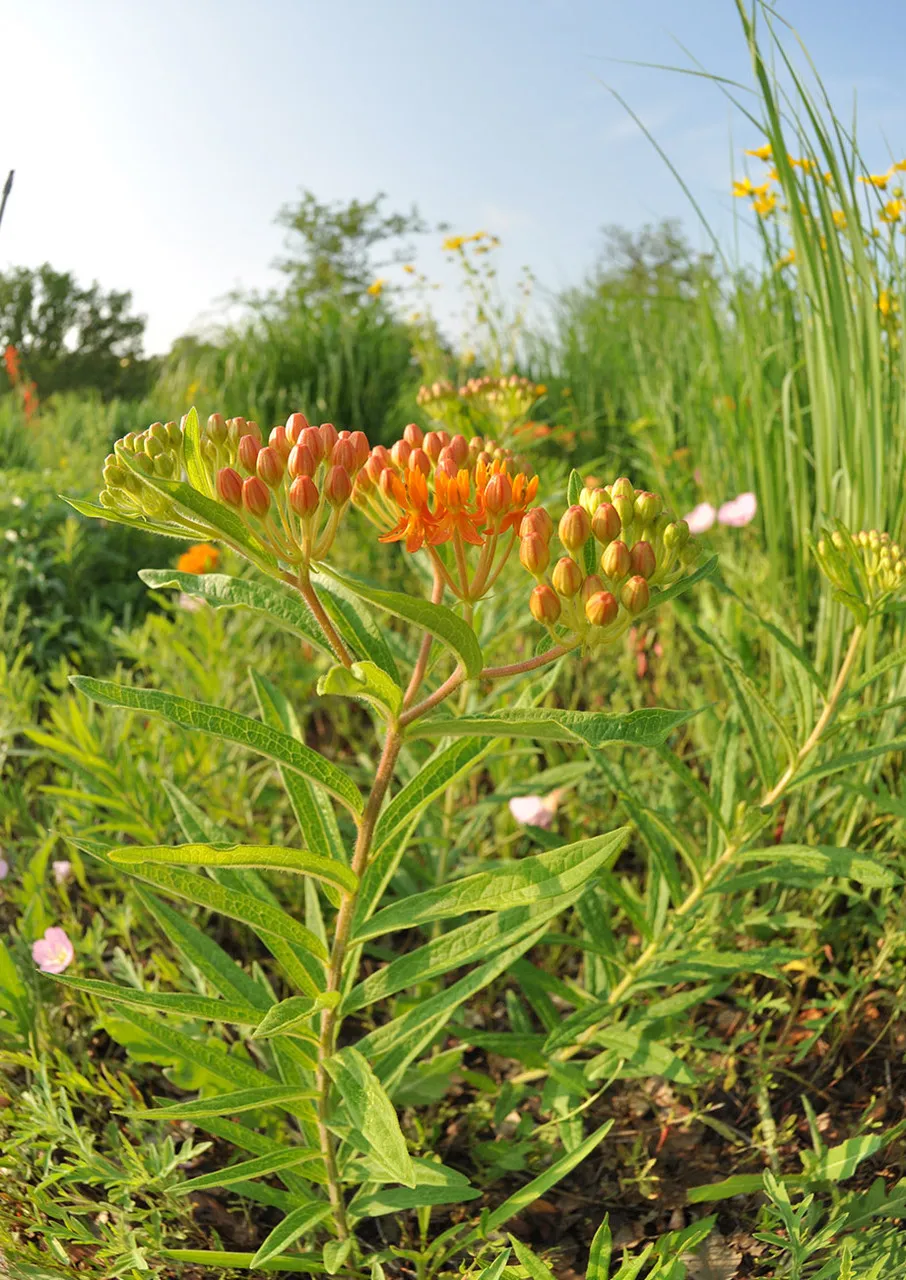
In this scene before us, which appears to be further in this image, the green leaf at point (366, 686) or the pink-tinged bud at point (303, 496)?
the pink-tinged bud at point (303, 496)

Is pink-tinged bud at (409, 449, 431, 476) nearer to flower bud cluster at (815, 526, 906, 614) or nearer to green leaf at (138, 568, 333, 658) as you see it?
green leaf at (138, 568, 333, 658)

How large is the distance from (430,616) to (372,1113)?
19.6 inches

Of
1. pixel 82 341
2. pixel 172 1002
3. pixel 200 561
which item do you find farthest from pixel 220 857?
pixel 82 341

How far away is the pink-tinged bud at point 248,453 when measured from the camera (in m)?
0.87

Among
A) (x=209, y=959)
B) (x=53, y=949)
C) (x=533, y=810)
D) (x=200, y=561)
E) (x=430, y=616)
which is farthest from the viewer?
(x=200, y=561)

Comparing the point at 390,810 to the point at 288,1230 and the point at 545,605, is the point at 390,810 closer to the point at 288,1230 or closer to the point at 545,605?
the point at 545,605

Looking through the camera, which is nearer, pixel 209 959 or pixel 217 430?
pixel 217 430

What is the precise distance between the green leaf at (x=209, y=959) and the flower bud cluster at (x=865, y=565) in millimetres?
872

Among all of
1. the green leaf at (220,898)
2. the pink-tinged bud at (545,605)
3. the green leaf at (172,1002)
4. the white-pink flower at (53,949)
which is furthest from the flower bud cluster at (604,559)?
the white-pink flower at (53,949)

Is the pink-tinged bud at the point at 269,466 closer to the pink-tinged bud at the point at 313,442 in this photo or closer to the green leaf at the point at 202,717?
the pink-tinged bud at the point at 313,442

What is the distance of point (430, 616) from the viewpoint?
2.44 ft

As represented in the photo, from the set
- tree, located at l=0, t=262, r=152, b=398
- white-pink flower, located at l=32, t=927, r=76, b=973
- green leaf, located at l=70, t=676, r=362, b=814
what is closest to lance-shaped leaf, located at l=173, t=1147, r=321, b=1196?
green leaf, located at l=70, t=676, r=362, b=814

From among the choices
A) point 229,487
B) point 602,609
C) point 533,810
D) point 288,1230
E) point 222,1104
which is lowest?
point 288,1230

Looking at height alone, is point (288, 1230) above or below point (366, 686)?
below
